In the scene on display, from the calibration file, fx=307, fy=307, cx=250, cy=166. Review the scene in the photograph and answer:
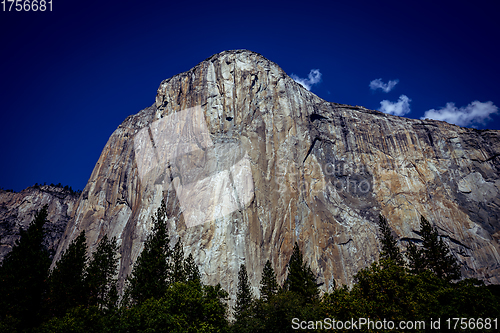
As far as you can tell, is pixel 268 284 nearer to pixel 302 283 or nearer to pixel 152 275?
pixel 302 283

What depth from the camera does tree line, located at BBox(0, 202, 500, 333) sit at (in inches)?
826

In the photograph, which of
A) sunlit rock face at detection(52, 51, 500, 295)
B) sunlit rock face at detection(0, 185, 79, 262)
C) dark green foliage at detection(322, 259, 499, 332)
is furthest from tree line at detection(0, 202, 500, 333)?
sunlit rock face at detection(0, 185, 79, 262)

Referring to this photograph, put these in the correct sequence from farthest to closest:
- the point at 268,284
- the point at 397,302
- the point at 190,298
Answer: the point at 268,284
the point at 190,298
the point at 397,302

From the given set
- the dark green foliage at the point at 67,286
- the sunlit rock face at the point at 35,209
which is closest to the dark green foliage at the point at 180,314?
the dark green foliage at the point at 67,286

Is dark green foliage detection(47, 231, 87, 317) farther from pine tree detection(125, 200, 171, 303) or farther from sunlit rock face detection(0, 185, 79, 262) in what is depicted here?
sunlit rock face detection(0, 185, 79, 262)

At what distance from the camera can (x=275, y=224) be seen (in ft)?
192

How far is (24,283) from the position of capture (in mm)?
29234

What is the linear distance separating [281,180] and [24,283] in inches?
1750

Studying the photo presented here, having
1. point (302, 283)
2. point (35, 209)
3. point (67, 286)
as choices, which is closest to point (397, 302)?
point (302, 283)

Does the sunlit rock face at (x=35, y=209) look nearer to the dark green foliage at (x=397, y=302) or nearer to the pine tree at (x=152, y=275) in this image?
the pine tree at (x=152, y=275)

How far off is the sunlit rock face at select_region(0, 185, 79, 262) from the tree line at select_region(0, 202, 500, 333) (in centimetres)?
6997

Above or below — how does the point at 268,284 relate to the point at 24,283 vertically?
above

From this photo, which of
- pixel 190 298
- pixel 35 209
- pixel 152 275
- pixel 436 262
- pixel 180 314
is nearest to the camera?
pixel 180 314

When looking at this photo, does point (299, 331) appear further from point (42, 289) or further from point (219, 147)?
point (219, 147)
